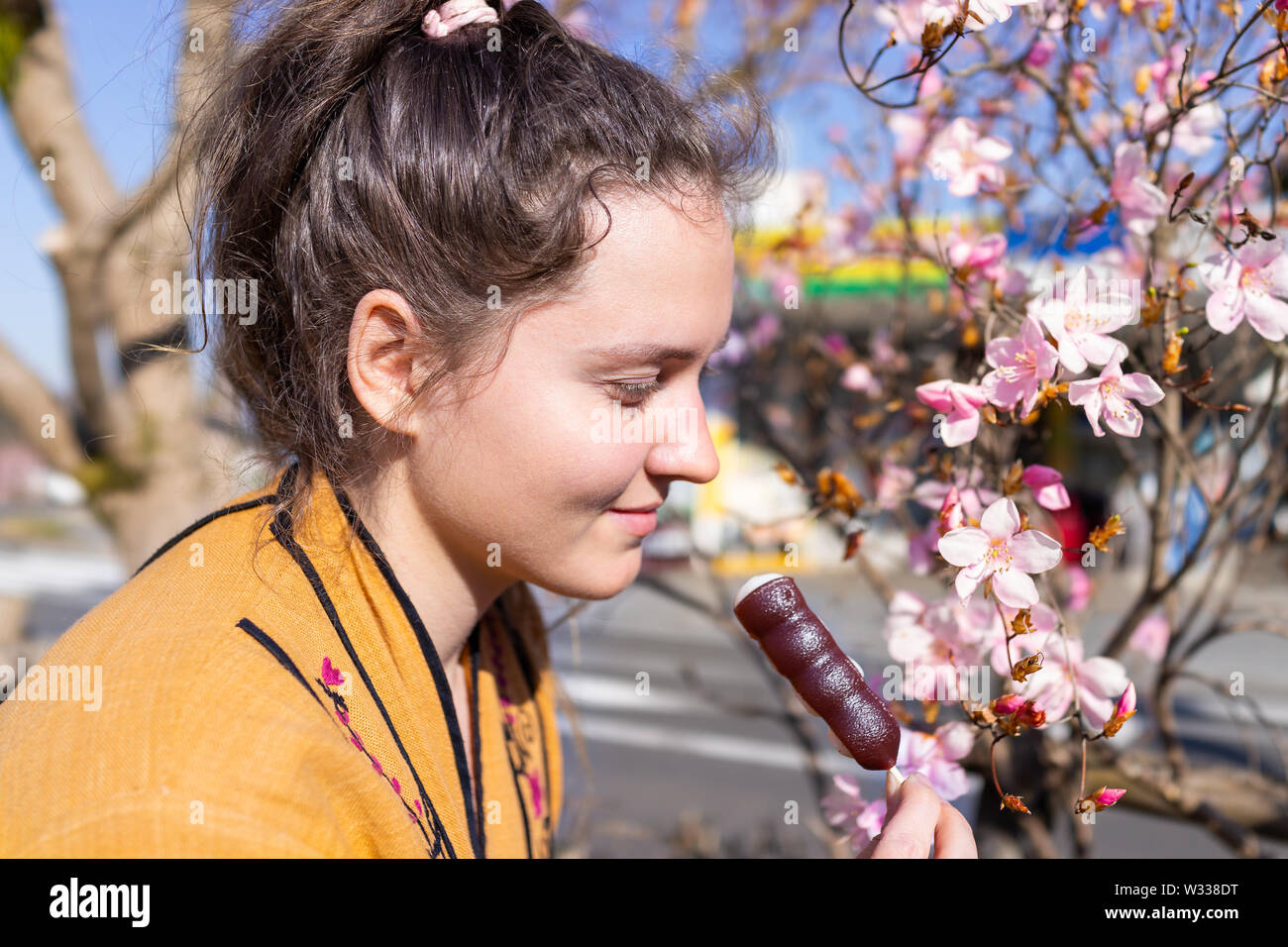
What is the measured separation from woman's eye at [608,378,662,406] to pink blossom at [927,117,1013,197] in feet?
2.10

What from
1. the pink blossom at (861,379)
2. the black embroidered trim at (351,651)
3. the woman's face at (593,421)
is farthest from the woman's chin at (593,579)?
the pink blossom at (861,379)

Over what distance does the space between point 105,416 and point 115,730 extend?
2296 millimetres

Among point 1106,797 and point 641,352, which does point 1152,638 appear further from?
point 641,352

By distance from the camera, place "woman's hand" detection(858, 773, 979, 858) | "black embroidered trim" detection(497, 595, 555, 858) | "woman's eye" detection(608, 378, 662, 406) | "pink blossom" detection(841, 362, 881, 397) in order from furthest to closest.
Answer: "pink blossom" detection(841, 362, 881, 397)
"black embroidered trim" detection(497, 595, 555, 858)
"woman's eye" detection(608, 378, 662, 406)
"woman's hand" detection(858, 773, 979, 858)

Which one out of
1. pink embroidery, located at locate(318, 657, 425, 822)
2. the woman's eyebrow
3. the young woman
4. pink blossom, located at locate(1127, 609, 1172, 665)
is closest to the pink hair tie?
the young woman

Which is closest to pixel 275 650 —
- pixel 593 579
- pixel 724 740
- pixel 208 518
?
pixel 208 518

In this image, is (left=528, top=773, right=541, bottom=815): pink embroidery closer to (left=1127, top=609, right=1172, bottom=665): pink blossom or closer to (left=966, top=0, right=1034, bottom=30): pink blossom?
(left=966, top=0, right=1034, bottom=30): pink blossom

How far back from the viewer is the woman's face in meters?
1.19

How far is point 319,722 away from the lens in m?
1.01

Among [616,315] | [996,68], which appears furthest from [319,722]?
[996,68]

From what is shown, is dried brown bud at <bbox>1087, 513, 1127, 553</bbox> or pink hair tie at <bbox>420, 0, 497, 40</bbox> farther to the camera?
pink hair tie at <bbox>420, 0, 497, 40</bbox>

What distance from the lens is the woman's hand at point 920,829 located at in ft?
3.32

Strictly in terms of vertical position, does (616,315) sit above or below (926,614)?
above
